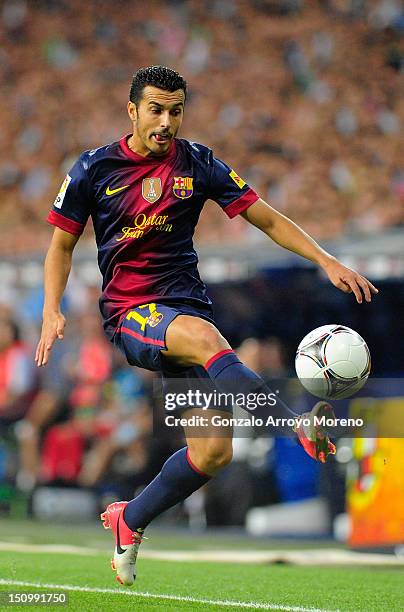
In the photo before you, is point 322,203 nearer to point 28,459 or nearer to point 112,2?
point 28,459

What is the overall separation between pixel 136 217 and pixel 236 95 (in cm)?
1166

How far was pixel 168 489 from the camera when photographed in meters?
5.60

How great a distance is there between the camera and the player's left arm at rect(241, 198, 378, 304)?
5.54 m

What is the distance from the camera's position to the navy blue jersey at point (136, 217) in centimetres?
568

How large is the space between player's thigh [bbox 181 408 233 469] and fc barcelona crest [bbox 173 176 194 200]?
1.09 m

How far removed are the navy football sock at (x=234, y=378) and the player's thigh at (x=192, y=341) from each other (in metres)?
0.04

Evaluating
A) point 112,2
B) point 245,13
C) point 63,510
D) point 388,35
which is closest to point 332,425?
point 63,510

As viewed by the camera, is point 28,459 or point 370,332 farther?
point 28,459

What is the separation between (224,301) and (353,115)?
5.35 meters

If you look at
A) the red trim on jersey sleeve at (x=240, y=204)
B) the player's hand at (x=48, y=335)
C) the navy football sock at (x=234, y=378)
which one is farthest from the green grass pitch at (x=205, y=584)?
the red trim on jersey sleeve at (x=240, y=204)

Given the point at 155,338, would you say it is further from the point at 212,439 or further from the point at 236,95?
the point at 236,95

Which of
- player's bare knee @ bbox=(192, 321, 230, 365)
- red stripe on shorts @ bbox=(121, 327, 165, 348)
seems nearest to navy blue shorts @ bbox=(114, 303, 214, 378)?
red stripe on shorts @ bbox=(121, 327, 165, 348)

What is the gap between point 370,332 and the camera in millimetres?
10406

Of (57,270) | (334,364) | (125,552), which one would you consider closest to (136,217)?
(57,270)
